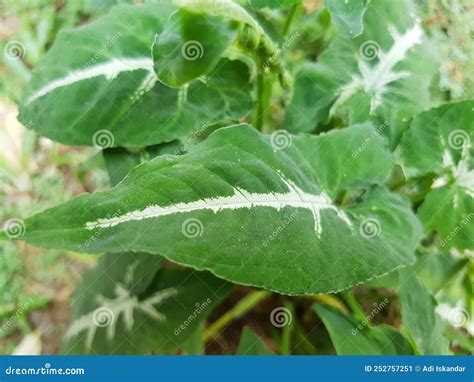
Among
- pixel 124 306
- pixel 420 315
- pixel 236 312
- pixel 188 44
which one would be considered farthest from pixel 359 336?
pixel 188 44

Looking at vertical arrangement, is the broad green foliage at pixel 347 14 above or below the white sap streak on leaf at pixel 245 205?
above

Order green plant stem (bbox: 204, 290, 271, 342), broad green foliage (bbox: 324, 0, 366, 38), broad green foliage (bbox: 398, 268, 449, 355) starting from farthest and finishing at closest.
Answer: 1. green plant stem (bbox: 204, 290, 271, 342)
2. broad green foliage (bbox: 398, 268, 449, 355)
3. broad green foliage (bbox: 324, 0, 366, 38)

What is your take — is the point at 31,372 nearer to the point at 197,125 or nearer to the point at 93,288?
the point at 93,288

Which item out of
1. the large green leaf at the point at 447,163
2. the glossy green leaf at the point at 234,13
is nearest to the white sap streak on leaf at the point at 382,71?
the large green leaf at the point at 447,163

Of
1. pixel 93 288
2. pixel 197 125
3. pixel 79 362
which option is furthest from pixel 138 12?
pixel 79 362

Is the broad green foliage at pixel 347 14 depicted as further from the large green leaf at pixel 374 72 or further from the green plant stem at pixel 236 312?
the green plant stem at pixel 236 312

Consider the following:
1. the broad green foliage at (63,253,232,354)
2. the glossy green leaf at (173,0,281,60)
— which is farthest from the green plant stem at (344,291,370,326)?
the glossy green leaf at (173,0,281,60)

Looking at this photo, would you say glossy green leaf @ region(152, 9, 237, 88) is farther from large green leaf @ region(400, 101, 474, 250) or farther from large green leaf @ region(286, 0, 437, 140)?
large green leaf @ region(400, 101, 474, 250)
